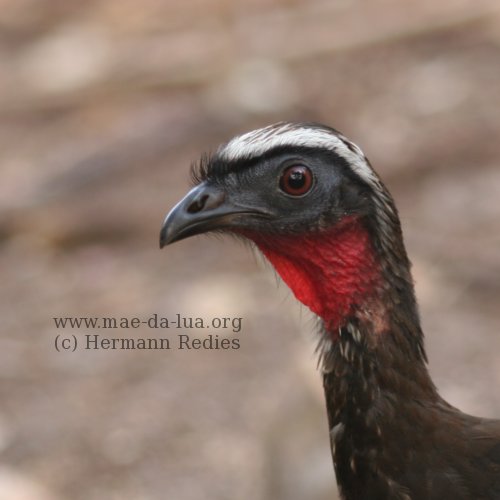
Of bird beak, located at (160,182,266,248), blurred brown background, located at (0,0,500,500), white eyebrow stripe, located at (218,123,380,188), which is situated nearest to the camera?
white eyebrow stripe, located at (218,123,380,188)

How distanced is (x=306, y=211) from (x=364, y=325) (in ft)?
1.24

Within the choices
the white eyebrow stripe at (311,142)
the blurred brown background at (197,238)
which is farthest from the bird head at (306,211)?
the blurred brown background at (197,238)

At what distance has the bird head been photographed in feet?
11.0

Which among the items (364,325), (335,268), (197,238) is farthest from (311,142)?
(197,238)

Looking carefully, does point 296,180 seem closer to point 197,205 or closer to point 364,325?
point 197,205

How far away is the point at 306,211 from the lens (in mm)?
3443

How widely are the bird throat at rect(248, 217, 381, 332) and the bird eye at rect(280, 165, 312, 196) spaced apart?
0.45 ft

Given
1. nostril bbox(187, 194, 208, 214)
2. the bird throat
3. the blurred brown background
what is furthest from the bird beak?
the blurred brown background

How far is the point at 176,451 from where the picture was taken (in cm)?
599

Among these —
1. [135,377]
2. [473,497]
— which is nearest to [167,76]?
[135,377]

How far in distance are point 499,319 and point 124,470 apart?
231cm

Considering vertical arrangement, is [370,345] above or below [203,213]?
below

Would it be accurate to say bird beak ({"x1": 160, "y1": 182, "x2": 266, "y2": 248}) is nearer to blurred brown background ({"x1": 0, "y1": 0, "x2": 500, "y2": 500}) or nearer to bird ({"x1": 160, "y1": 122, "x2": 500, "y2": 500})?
bird ({"x1": 160, "y1": 122, "x2": 500, "y2": 500})

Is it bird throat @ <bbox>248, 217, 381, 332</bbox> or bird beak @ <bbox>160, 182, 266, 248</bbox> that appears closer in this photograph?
bird throat @ <bbox>248, 217, 381, 332</bbox>
